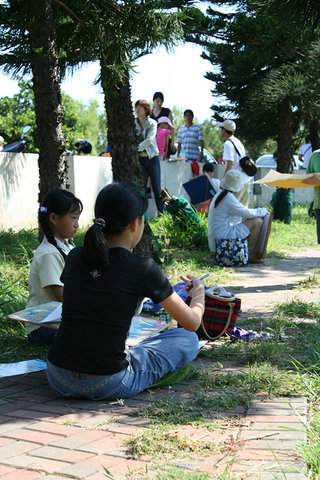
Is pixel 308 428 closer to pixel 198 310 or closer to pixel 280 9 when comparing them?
pixel 198 310

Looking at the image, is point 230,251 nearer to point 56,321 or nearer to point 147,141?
point 147,141

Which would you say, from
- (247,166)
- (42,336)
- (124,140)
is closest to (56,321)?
(42,336)

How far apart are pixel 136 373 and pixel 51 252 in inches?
50.7

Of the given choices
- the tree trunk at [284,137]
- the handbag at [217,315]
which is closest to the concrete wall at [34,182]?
the tree trunk at [284,137]

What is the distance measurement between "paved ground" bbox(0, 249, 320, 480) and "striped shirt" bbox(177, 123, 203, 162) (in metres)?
11.2

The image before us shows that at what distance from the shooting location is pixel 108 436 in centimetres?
297

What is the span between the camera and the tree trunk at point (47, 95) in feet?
20.3

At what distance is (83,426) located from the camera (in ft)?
10.2

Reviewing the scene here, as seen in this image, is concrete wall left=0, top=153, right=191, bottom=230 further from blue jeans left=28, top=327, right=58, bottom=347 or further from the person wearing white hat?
blue jeans left=28, top=327, right=58, bottom=347

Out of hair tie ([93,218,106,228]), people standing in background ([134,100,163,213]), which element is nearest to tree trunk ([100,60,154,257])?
people standing in background ([134,100,163,213])

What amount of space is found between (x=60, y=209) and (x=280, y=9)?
3.56 metres

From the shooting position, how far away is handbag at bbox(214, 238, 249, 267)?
8531 mm

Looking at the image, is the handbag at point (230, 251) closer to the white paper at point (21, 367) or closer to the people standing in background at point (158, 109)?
the white paper at point (21, 367)

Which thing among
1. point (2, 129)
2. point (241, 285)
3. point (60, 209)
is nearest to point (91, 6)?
point (60, 209)
